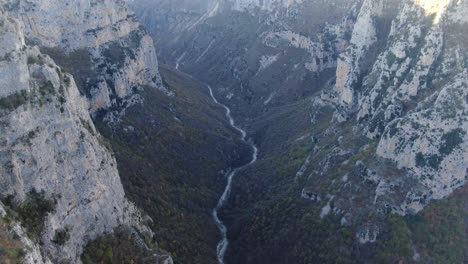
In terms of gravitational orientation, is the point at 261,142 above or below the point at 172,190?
below

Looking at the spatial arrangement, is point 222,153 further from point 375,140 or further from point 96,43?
point 375,140

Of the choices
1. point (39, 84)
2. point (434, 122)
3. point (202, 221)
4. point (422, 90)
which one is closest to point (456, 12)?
point (422, 90)

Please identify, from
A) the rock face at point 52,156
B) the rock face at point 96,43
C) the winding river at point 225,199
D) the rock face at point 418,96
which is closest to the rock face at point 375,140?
the rock face at point 418,96

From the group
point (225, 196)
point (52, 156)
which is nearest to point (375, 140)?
point (225, 196)

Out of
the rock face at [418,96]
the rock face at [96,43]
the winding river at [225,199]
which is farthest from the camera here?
the rock face at [96,43]

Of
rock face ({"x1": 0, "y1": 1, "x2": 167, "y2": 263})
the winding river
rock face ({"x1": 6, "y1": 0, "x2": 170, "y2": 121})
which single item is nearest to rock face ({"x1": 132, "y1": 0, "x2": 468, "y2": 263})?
the winding river

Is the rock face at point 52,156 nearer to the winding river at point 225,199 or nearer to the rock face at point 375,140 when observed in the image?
the winding river at point 225,199

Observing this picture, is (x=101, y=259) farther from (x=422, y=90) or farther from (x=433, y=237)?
(x=422, y=90)
